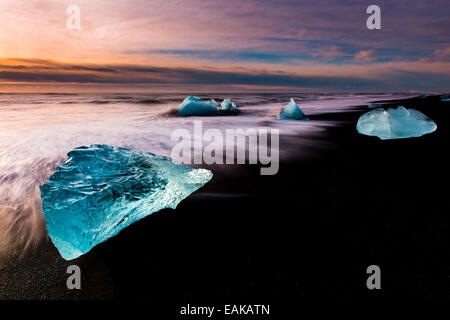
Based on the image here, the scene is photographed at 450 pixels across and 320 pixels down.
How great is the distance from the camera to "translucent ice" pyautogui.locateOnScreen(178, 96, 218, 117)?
1045cm

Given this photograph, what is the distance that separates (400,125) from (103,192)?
5189 millimetres

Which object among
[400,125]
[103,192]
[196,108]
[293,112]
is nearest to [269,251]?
[103,192]

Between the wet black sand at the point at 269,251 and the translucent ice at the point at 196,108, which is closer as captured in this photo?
the wet black sand at the point at 269,251

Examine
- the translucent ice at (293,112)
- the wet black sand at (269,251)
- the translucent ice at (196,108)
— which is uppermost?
the translucent ice at (196,108)

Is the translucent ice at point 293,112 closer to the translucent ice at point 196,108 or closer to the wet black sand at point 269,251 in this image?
the translucent ice at point 196,108

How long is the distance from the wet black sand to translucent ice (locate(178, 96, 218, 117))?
841cm

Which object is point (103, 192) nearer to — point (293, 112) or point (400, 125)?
point (400, 125)

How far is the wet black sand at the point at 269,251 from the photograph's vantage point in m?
1.31

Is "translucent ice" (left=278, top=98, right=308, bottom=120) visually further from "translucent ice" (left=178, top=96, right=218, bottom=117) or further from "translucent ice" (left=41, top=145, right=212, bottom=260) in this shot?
"translucent ice" (left=41, top=145, right=212, bottom=260)

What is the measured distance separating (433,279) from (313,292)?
697mm

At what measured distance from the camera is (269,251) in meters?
1.57

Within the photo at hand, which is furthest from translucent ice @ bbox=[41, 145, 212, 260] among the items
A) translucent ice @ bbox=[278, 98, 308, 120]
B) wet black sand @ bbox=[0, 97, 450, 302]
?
translucent ice @ bbox=[278, 98, 308, 120]

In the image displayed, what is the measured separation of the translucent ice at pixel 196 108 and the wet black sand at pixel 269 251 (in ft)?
27.6

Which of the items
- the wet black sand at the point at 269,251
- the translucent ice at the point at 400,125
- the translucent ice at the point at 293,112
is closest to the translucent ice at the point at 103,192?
the wet black sand at the point at 269,251
